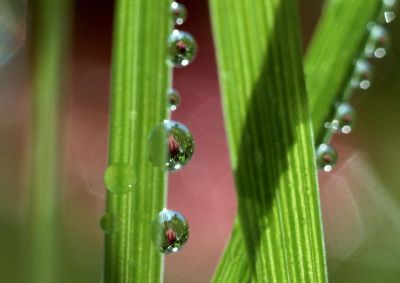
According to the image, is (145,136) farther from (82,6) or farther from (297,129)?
(82,6)

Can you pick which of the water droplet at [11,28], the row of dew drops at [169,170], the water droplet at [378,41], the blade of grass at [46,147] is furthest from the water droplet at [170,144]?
the water droplet at [11,28]

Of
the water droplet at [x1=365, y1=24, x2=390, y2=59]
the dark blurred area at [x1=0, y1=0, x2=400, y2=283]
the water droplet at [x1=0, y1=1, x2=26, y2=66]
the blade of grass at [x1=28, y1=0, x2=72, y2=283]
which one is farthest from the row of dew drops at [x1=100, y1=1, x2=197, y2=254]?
the water droplet at [x1=0, y1=1, x2=26, y2=66]

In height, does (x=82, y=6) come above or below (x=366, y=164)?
above

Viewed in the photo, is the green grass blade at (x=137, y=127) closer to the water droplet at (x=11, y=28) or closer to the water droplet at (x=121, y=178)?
the water droplet at (x=121, y=178)

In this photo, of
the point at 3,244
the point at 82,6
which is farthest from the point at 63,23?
the point at 82,6

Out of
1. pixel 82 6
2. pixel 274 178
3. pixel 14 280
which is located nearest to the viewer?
pixel 274 178

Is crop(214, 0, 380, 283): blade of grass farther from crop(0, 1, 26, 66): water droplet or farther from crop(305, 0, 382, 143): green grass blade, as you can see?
crop(0, 1, 26, 66): water droplet
